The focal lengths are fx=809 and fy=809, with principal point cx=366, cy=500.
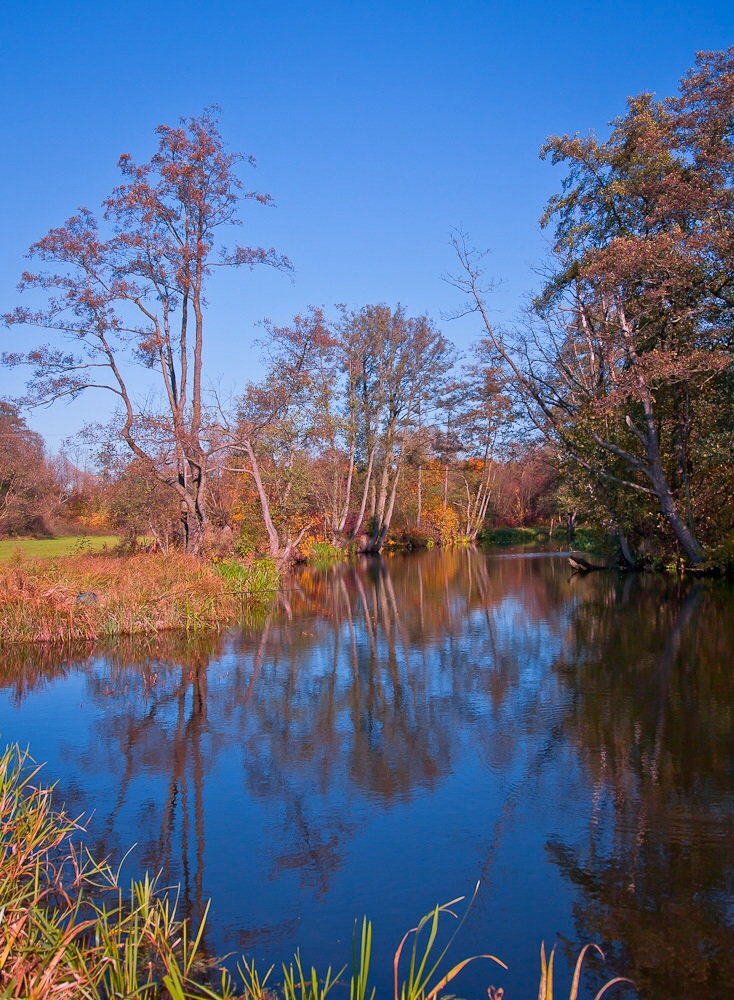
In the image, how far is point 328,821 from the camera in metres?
5.86

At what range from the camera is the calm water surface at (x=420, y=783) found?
436 cm

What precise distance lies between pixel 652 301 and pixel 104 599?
13.9 meters

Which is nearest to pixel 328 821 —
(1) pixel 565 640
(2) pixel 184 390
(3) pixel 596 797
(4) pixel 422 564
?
(3) pixel 596 797

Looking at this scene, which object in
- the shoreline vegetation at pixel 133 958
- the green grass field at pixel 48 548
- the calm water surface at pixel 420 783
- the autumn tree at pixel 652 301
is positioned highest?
the autumn tree at pixel 652 301

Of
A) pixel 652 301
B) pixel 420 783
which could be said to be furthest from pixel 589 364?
pixel 420 783

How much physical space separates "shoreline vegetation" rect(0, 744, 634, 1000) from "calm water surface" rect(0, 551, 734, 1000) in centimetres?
21

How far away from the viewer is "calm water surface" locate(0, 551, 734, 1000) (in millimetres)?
4359

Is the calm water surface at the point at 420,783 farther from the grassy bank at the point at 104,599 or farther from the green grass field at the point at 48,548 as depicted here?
the green grass field at the point at 48,548

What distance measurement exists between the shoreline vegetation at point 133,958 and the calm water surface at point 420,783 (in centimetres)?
21

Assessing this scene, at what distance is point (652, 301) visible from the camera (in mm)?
19047

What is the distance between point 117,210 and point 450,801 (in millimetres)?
21631

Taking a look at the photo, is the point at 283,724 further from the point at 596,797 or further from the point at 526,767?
the point at 596,797

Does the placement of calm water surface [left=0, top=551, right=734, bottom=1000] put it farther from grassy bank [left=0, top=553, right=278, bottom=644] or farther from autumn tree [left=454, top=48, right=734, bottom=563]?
autumn tree [left=454, top=48, right=734, bottom=563]

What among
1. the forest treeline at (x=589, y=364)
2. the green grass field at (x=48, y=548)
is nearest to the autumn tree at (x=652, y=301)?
the forest treeline at (x=589, y=364)
